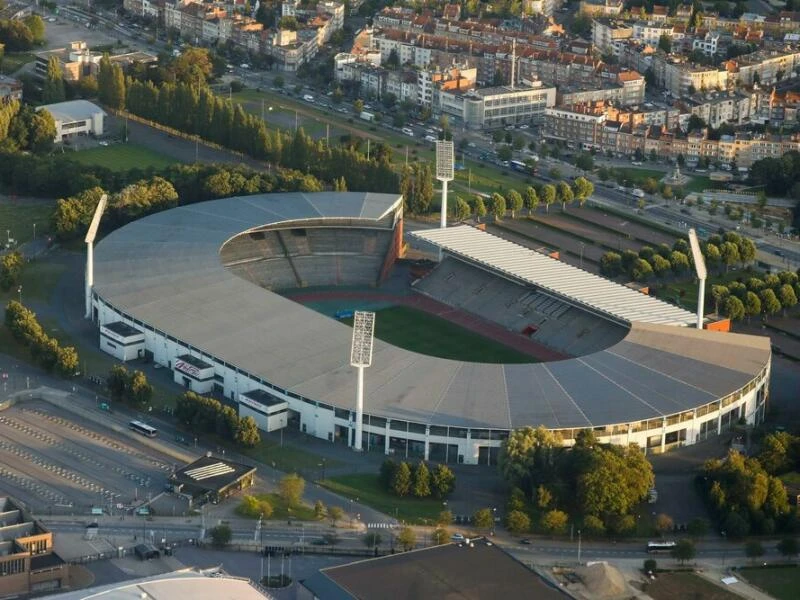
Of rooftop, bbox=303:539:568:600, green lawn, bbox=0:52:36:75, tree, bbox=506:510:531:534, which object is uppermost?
rooftop, bbox=303:539:568:600

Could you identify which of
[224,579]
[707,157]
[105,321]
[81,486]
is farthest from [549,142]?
[224,579]

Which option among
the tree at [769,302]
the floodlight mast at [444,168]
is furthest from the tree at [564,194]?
the tree at [769,302]

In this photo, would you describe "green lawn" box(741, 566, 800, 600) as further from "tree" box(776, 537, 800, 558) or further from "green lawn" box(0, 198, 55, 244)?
"green lawn" box(0, 198, 55, 244)

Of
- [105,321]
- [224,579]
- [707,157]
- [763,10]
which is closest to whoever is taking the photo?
[224,579]

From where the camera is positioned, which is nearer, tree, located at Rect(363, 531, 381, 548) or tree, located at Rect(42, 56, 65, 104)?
tree, located at Rect(363, 531, 381, 548)

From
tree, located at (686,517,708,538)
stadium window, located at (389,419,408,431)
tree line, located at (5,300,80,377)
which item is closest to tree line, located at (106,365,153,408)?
tree line, located at (5,300,80,377)

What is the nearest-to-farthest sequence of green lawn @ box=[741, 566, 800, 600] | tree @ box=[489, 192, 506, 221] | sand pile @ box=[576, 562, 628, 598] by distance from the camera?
1. sand pile @ box=[576, 562, 628, 598]
2. green lawn @ box=[741, 566, 800, 600]
3. tree @ box=[489, 192, 506, 221]

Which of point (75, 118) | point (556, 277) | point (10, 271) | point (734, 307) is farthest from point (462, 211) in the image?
point (75, 118)

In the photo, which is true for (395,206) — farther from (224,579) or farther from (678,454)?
(224,579)
